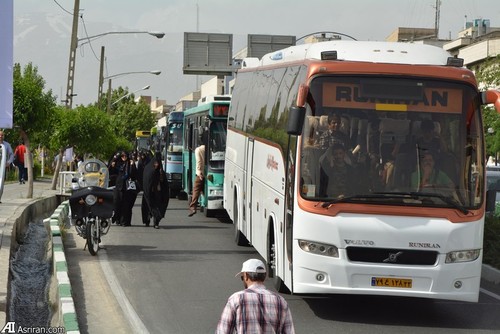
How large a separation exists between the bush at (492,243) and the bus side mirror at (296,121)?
613cm

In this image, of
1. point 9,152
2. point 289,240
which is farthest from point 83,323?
point 9,152

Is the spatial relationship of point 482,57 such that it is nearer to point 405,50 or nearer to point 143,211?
point 143,211

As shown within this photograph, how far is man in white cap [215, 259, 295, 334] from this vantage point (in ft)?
21.3

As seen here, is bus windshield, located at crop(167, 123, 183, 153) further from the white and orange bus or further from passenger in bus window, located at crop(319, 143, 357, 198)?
passenger in bus window, located at crop(319, 143, 357, 198)

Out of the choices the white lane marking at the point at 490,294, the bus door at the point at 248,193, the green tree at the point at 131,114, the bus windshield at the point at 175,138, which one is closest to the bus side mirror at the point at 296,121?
the white lane marking at the point at 490,294

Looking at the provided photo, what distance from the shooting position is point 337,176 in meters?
11.9

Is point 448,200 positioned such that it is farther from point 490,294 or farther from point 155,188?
point 155,188

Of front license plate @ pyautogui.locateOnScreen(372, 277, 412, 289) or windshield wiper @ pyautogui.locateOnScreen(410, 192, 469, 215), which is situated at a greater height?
windshield wiper @ pyautogui.locateOnScreen(410, 192, 469, 215)

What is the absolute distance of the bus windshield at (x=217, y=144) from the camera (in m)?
25.4

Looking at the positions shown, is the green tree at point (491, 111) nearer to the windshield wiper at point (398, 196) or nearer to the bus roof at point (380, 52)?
the bus roof at point (380, 52)

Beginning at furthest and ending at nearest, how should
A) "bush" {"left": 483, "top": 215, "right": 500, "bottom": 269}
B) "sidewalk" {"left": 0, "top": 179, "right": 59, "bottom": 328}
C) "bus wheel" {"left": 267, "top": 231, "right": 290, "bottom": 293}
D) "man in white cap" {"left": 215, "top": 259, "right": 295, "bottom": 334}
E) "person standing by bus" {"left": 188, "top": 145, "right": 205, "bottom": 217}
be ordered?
"person standing by bus" {"left": 188, "top": 145, "right": 205, "bottom": 217}, "bush" {"left": 483, "top": 215, "right": 500, "bottom": 269}, "sidewalk" {"left": 0, "top": 179, "right": 59, "bottom": 328}, "bus wheel" {"left": 267, "top": 231, "right": 290, "bottom": 293}, "man in white cap" {"left": 215, "top": 259, "right": 295, "bottom": 334}

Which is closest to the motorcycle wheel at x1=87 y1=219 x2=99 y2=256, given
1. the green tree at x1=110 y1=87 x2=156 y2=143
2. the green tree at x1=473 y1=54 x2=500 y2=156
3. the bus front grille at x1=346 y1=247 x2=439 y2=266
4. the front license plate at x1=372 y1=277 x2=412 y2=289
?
the bus front grille at x1=346 y1=247 x2=439 y2=266

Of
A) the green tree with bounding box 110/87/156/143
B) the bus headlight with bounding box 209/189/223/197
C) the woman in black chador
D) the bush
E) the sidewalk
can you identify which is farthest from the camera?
the green tree with bounding box 110/87/156/143

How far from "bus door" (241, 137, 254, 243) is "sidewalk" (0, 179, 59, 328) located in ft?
12.8
